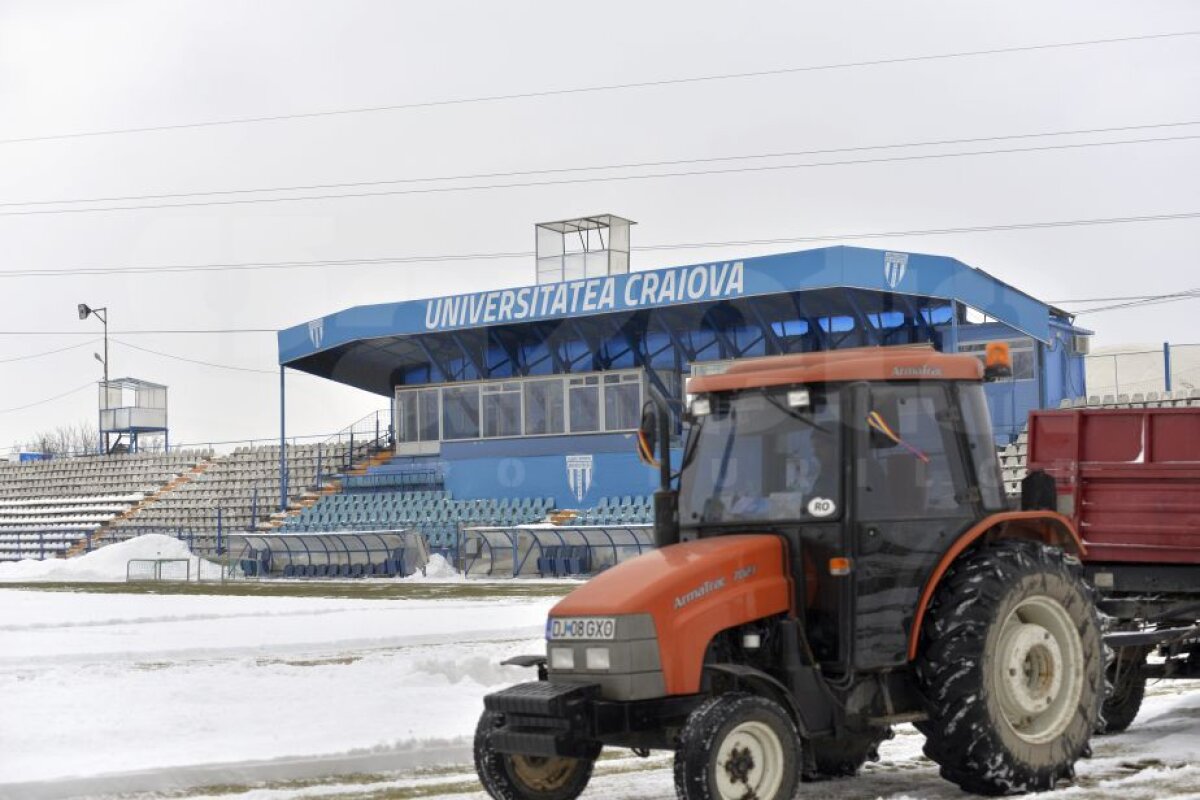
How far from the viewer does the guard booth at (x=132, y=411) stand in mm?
59250

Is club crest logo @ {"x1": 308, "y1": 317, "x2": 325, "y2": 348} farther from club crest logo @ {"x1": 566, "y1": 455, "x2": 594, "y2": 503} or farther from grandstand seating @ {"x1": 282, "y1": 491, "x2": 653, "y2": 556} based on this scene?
club crest logo @ {"x1": 566, "y1": 455, "x2": 594, "y2": 503}

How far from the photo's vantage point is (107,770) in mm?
8898

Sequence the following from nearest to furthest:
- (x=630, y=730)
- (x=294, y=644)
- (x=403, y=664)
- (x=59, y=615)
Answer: (x=630, y=730) → (x=403, y=664) → (x=294, y=644) → (x=59, y=615)

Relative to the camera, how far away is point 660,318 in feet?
134

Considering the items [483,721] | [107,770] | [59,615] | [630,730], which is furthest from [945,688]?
[59,615]

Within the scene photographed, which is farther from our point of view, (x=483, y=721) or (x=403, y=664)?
(x=403, y=664)

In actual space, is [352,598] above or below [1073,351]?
below

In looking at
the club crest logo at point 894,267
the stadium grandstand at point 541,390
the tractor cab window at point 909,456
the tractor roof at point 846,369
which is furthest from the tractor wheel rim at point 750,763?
the club crest logo at point 894,267

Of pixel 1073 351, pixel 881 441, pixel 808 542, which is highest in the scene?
pixel 1073 351

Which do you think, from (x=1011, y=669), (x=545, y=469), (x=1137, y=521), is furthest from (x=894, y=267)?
(x=1011, y=669)

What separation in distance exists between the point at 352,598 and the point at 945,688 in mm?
19772

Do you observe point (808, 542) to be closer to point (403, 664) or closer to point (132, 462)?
point (403, 664)

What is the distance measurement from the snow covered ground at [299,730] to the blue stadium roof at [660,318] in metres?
20.0

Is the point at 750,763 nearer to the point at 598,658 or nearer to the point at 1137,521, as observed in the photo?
the point at 598,658
